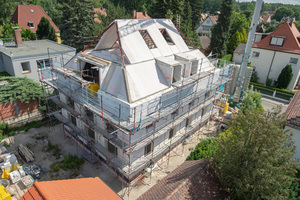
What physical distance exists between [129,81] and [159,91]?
247 cm

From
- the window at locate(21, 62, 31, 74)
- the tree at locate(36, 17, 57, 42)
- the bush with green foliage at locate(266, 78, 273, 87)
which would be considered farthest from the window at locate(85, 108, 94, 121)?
the tree at locate(36, 17, 57, 42)

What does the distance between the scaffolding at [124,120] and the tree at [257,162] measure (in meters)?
5.41

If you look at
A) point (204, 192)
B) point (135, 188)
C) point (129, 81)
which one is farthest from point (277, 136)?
point (135, 188)

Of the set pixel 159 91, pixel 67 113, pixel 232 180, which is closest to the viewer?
pixel 232 180

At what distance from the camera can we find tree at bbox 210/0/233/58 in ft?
133

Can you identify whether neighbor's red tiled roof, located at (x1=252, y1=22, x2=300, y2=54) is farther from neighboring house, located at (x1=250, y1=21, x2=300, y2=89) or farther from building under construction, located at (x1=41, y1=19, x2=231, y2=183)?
building under construction, located at (x1=41, y1=19, x2=231, y2=183)

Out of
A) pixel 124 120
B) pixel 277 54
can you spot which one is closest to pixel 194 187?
pixel 124 120

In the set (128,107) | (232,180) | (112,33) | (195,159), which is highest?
(112,33)

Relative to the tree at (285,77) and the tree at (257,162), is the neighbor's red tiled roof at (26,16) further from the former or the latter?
the tree at (285,77)

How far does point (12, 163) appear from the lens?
658 inches

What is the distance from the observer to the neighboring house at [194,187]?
11.2m

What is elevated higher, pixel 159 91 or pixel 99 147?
pixel 159 91

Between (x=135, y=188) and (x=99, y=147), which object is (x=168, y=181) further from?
(x=99, y=147)

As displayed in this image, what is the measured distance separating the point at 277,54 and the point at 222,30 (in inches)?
458
